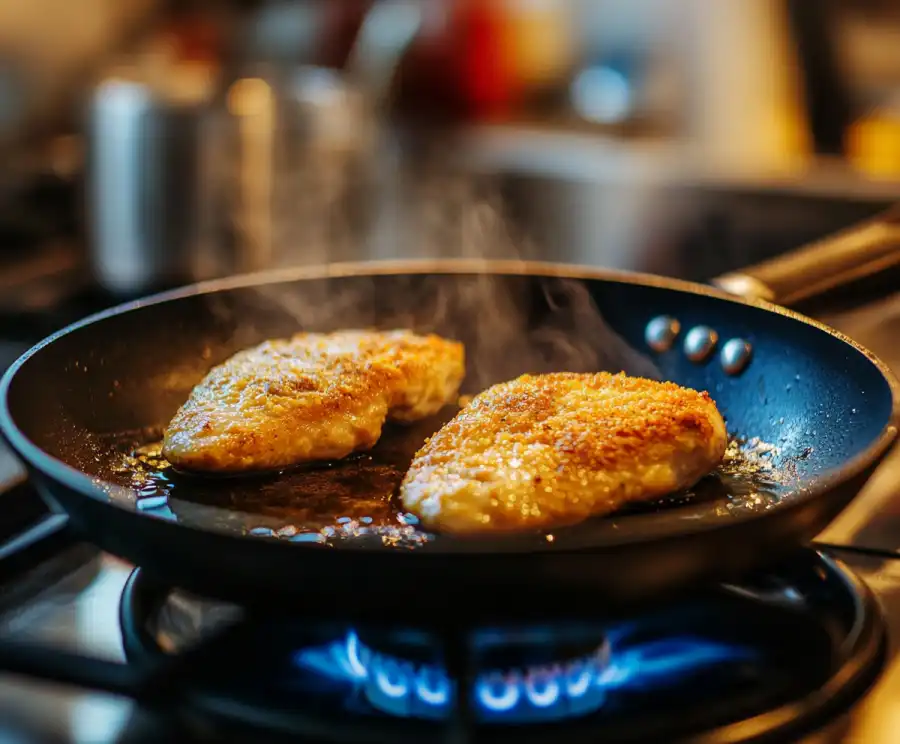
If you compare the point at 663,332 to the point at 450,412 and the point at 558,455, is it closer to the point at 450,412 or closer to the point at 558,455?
the point at 450,412

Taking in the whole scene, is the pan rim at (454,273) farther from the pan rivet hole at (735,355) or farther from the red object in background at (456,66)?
the red object in background at (456,66)

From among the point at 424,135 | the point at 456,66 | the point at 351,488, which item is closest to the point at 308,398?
the point at 351,488

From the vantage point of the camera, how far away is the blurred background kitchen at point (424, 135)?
2572mm

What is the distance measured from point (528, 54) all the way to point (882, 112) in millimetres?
1129

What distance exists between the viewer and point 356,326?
1.43 metres

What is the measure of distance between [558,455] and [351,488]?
215 mm

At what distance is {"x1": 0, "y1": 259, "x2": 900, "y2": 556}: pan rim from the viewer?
0.73 meters

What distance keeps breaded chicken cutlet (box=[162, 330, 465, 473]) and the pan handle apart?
1.19ft

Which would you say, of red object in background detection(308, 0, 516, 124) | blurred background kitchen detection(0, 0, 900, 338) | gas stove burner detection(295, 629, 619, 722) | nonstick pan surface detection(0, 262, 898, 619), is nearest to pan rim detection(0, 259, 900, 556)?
nonstick pan surface detection(0, 262, 898, 619)

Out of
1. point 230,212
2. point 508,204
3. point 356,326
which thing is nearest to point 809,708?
point 356,326

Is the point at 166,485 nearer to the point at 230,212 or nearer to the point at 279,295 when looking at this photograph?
the point at 279,295

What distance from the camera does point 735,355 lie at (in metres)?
1.22

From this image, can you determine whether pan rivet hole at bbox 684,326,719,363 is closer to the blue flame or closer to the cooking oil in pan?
the cooking oil in pan

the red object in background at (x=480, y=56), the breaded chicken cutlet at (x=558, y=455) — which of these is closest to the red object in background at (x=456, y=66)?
the red object in background at (x=480, y=56)
